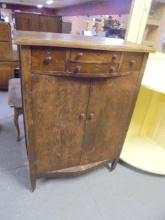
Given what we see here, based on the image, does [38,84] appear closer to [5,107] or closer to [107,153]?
[107,153]

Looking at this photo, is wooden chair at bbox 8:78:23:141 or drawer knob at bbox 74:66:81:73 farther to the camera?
wooden chair at bbox 8:78:23:141

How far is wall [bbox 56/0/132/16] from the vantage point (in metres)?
5.06

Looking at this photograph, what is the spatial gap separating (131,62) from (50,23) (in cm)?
217

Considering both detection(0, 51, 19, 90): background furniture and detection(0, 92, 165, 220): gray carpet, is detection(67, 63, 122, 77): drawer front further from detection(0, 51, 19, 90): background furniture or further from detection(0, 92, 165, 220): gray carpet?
detection(0, 51, 19, 90): background furniture

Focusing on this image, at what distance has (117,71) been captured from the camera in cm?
110

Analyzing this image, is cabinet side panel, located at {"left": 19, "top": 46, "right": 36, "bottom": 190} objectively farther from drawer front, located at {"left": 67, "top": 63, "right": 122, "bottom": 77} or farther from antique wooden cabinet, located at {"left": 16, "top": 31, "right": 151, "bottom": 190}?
drawer front, located at {"left": 67, "top": 63, "right": 122, "bottom": 77}

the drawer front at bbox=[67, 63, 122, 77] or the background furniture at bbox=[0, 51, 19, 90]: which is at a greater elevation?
the drawer front at bbox=[67, 63, 122, 77]

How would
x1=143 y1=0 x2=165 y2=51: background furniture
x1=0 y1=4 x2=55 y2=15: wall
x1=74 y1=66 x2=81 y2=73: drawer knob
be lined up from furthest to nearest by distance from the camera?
x1=0 y1=4 x2=55 y2=15: wall, x1=143 y1=0 x2=165 y2=51: background furniture, x1=74 y1=66 x2=81 y2=73: drawer knob

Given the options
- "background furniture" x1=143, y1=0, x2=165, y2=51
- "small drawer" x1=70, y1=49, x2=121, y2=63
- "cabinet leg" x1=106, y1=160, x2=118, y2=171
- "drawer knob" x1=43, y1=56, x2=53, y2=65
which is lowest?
"cabinet leg" x1=106, y1=160, x2=118, y2=171

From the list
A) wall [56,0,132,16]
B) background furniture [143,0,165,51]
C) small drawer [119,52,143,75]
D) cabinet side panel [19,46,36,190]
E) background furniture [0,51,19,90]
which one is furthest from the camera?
wall [56,0,132,16]

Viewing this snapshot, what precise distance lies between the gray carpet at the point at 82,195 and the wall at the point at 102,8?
4.09 m

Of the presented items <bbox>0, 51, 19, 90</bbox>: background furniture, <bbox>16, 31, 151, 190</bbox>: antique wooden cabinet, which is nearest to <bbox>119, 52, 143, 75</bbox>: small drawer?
<bbox>16, 31, 151, 190</bbox>: antique wooden cabinet

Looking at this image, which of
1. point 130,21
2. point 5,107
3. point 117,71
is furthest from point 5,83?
point 117,71

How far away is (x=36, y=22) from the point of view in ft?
A: 9.25
